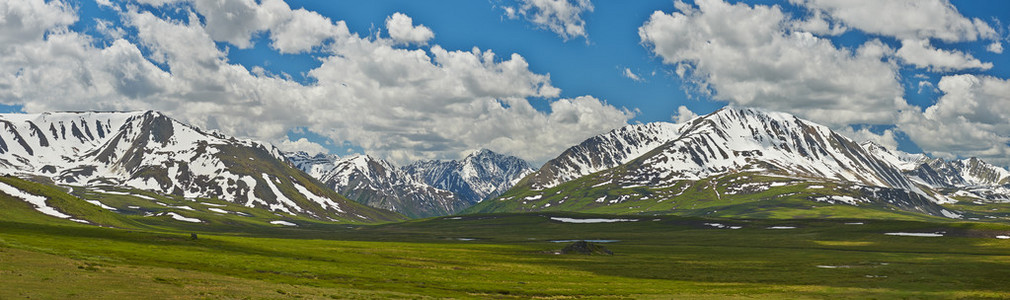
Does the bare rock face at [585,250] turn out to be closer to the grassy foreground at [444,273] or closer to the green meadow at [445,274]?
the grassy foreground at [444,273]

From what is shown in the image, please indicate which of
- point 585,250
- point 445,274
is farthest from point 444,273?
point 585,250

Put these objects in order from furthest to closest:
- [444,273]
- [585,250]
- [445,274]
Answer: [585,250]
[444,273]
[445,274]

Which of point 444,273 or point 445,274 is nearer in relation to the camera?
point 445,274

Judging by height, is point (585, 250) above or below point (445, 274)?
above

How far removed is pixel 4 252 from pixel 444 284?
43081 millimetres

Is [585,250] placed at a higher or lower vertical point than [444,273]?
higher

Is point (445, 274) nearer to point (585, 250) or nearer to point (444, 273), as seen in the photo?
point (444, 273)

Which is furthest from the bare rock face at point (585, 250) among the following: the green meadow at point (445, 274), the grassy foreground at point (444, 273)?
the green meadow at point (445, 274)

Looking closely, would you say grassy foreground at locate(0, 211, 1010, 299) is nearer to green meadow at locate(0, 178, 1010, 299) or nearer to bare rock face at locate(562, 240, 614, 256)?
green meadow at locate(0, 178, 1010, 299)

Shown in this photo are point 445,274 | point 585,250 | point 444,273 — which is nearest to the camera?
point 445,274

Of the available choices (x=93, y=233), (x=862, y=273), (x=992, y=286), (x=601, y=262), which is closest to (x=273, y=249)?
(x=93, y=233)

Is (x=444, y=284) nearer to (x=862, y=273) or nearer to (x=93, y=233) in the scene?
(x=862, y=273)

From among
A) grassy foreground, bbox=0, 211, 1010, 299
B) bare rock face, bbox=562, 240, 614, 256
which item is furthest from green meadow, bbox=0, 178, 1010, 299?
bare rock face, bbox=562, 240, 614, 256

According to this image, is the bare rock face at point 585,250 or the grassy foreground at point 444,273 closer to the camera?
the grassy foreground at point 444,273
